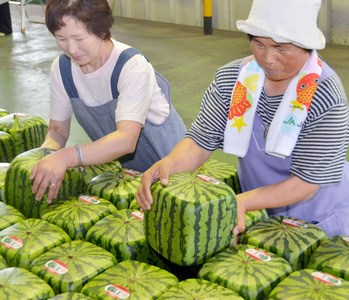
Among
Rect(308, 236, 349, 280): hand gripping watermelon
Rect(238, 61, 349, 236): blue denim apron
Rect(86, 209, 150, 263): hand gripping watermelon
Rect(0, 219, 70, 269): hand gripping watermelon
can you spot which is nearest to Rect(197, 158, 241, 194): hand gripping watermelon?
Rect(238, 61, 349, 236): blue denim apron

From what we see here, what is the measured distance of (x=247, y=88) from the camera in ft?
9.53

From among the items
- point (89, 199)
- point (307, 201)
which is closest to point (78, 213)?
point (89, 199)

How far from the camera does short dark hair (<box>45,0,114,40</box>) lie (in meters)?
3.16

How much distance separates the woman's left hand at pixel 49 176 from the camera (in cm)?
305

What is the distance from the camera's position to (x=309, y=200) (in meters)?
3.09

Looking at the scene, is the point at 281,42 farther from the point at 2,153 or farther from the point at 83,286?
the point at 2,153

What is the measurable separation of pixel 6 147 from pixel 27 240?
4.02ft

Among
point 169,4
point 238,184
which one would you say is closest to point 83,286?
point 238,184

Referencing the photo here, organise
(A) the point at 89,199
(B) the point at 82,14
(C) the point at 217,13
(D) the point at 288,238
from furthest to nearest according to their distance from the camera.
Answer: (C) the point at 217,13, (B) the point at 82,14, (A) the point at 89,199, (D) the point at 288,238

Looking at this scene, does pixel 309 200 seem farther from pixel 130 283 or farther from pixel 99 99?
pixel 99 99

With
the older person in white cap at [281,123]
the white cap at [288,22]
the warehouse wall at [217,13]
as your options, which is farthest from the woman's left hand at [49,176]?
the warehouse wall at [217,13]

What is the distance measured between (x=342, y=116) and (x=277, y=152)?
296 millimetres

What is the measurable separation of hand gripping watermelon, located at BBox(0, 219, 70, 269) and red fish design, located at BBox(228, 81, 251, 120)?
0.88m

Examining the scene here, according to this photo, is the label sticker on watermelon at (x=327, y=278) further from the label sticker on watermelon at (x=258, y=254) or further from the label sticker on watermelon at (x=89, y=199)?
the label sticker on watermelon at (x=89, y=199)
